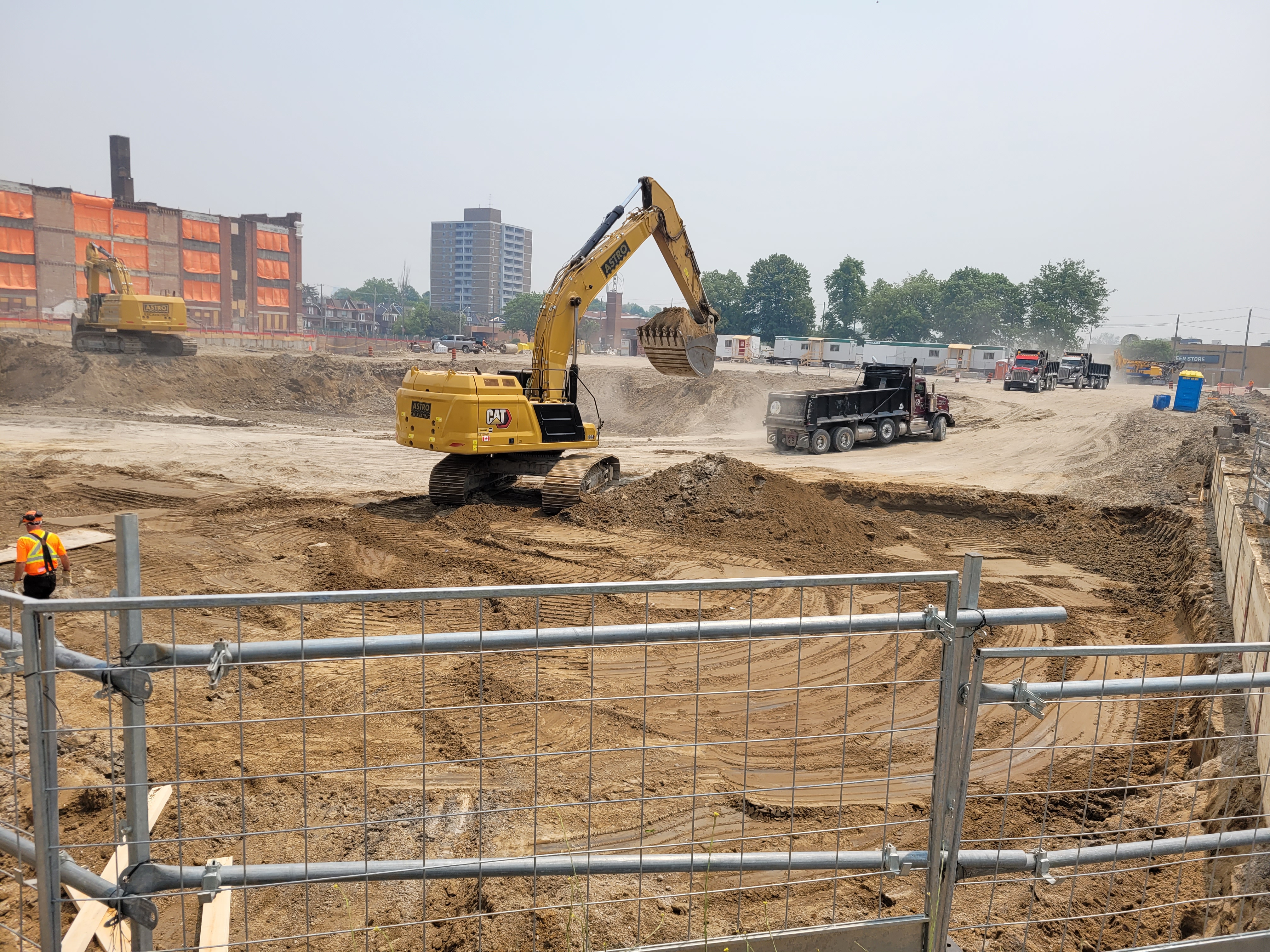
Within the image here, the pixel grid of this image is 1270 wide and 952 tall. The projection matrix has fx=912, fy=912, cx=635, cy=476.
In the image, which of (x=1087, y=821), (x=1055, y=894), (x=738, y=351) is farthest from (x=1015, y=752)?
(x=738, y=351)

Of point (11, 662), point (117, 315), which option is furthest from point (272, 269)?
point (11, 662)

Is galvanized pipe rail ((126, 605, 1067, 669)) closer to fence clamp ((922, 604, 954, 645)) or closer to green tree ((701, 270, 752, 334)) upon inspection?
fence clamp ((922, 604, 954, 645))

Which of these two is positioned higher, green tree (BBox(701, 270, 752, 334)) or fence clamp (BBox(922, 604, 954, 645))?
green tree (BBox(701, 270, 752, 334))

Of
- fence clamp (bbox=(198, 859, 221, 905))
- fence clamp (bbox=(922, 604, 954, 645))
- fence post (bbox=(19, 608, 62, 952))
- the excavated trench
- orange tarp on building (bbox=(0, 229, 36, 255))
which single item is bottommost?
the excavated trench

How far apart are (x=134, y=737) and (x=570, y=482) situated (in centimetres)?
1344

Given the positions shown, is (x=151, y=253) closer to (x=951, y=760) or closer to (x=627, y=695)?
(x=627, y=695)

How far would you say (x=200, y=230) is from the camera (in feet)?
263

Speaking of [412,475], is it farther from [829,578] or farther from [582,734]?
[829,578]

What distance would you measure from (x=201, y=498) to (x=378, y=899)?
48.8 ft

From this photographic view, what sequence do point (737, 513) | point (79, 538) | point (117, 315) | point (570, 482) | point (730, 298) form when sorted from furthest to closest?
point (730, 298) < point (117, 315) < point (570, 482) < point (737, 513) < point (79, 538)

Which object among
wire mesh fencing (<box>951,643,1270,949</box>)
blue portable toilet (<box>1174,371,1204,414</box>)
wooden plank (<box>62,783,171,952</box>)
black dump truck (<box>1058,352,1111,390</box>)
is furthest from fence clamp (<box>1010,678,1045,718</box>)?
black dump truck (<box>1058,352,1111,390</box>)

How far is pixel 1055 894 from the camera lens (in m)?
5.48

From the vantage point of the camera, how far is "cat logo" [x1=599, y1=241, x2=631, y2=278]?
17172mm

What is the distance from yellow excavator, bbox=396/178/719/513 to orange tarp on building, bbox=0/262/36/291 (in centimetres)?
6530
